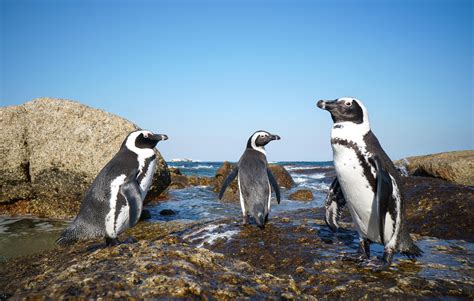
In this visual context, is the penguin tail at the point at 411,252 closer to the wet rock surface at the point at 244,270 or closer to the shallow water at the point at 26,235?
the wet rock surface at the point at 244,270

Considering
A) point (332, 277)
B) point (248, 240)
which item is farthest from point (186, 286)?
point (248, 240)

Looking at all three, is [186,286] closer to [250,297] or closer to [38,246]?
[250,297]

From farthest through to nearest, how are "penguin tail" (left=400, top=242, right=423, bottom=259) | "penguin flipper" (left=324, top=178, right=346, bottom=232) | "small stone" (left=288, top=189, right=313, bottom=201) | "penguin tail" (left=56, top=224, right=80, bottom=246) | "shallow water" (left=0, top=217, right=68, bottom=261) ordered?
"small stone" (left=288, top=189, right=313, bottom=201)
"shallow water" (left=0, top=217, right=68, bottom=261)
"penguin tail" (left=56, top=224, right=80, bottom=246)
"penguin flipper" (left=324, top=178, right=346, bottom=232)
"penguin tail" (left=400, top=242, right=423, bottom=259)

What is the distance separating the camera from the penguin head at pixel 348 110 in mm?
3996

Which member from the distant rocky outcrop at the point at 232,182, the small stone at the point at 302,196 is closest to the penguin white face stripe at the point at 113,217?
the distant rocky outcrop at the point at 232,182

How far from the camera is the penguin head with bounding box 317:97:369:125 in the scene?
3996 millimetres

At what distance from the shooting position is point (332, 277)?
3373 millimetres

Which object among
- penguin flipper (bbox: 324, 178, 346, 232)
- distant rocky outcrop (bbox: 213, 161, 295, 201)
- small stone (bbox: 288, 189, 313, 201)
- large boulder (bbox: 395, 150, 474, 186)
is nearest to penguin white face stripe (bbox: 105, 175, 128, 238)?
penguin flipper (bbox: 324, 178, 346, 232)

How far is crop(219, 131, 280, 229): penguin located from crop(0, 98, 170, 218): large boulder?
3.28m

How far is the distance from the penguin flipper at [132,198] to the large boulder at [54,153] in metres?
4.40

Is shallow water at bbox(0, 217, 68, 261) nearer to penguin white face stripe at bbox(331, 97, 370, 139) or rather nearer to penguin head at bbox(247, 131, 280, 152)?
penguin head at bbox(247, 131, 280, 152)

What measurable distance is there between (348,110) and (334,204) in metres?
1.32

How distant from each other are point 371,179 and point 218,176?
12142 mm

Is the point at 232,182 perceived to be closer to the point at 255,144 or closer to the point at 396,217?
the point at 255,144
